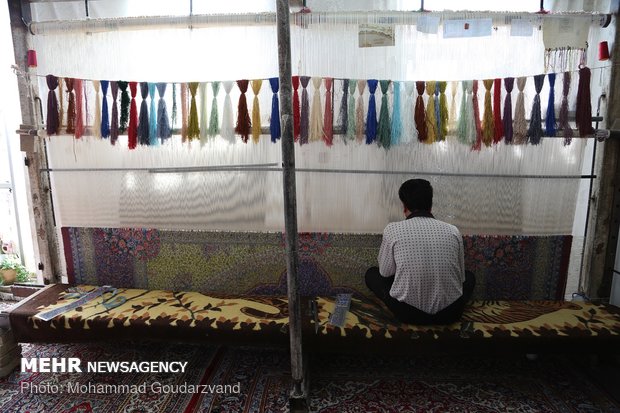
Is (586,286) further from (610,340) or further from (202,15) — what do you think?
(202,15)

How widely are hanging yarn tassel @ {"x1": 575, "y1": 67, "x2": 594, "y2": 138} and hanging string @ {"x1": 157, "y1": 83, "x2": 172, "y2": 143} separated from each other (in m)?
2.71

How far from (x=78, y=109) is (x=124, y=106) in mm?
346

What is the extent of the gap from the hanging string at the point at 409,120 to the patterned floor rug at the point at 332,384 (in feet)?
4.82

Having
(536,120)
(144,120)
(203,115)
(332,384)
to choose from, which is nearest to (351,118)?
(203,115)

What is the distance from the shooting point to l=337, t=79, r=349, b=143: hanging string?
2382 millimetres

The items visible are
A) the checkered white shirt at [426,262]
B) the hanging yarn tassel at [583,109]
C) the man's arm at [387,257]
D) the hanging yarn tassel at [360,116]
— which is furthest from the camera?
the hanging yarn tassel at [360,116]

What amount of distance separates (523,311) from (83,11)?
3.66 metres

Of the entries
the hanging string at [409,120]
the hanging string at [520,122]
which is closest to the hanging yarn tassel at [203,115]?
the hanging string at [409,120]

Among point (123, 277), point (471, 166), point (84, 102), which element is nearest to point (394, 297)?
point (471, 166)

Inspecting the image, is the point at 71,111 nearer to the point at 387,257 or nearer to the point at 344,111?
the point at 344,111

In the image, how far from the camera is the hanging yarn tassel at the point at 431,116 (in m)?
2.36

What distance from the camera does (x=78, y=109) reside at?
8.33 ft

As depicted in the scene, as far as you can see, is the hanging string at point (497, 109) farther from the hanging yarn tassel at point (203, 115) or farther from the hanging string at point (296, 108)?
the hanging yarn tassel at point (203, 115)

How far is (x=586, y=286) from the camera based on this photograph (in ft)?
8.67
